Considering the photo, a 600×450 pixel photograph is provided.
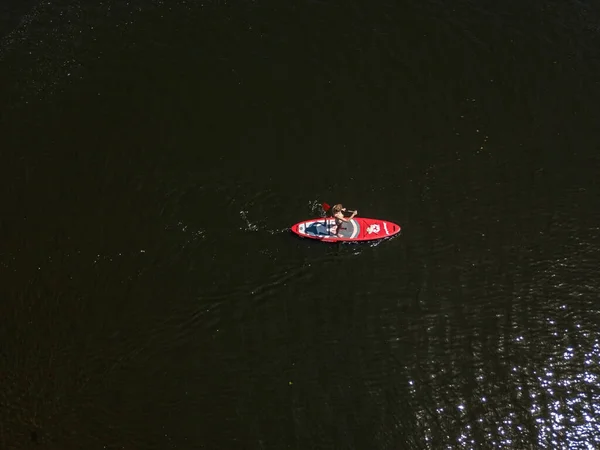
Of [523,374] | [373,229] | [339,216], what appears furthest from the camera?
[373,229]

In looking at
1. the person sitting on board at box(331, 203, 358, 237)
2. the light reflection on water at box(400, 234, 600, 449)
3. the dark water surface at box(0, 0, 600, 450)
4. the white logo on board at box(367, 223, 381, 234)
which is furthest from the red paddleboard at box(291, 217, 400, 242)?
the light reflection on water at box(400, 234, 600, 449)

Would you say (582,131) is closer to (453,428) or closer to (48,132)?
(453,428)

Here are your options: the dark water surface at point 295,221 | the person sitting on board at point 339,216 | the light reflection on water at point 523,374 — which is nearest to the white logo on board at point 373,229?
the dark water surface at point 295,221

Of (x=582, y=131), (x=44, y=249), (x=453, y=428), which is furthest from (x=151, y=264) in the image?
(x=582, y=131)

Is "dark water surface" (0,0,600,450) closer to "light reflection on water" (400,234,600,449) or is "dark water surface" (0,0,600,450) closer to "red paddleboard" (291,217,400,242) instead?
"light reflection on water" (400,234,600,449)

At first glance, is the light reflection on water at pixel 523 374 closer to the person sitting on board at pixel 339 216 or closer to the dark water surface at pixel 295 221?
the dark water surface at pixel 295 221

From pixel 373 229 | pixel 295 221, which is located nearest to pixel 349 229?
pixel 373 229

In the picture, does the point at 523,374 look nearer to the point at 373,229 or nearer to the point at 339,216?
the point at 373,229
